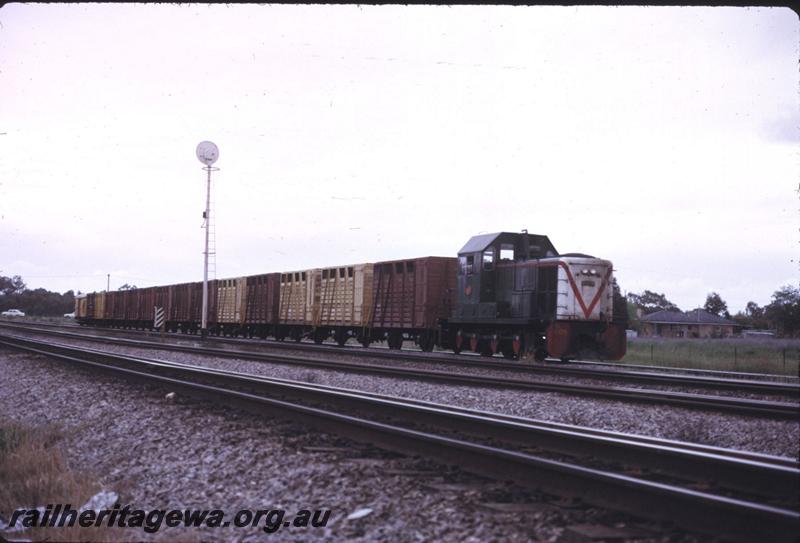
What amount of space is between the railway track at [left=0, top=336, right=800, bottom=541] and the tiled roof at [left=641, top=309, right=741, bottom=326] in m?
75.4

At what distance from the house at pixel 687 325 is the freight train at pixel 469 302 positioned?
54.5 m

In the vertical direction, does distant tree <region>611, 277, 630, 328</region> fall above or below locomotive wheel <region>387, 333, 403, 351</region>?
above

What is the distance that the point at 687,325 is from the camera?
76.9 metres

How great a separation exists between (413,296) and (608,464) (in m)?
17.2

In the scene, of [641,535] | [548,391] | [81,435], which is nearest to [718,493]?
[641,535]

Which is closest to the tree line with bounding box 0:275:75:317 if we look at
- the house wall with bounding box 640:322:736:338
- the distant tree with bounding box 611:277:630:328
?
the house wall with bounding box 640:322:736:338

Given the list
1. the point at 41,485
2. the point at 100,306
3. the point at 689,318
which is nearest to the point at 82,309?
the point at 100,306

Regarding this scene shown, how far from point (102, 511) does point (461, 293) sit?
15745mm

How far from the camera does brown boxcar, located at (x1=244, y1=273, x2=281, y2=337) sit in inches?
1277

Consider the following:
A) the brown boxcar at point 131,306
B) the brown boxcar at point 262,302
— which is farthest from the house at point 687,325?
the brown boxcar at point 262,302

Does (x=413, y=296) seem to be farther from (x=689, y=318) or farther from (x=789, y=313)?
(x=689, y=318)

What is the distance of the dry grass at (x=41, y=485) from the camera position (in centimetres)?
462

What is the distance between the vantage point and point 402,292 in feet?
75.9

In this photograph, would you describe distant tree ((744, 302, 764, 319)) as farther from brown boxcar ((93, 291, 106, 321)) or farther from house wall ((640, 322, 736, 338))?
brown boxcar ((93, 291, 106, 321))
